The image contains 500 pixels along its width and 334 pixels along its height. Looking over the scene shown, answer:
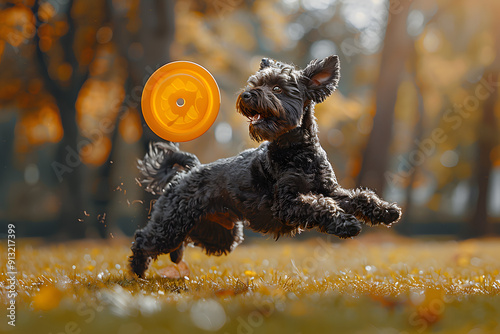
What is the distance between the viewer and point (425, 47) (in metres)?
16.3

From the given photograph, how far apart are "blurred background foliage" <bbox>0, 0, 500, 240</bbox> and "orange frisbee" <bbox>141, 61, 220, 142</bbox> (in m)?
5.09

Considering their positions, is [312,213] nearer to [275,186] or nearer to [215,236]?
[275,186]

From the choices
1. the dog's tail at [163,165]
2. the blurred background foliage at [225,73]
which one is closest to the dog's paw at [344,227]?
the dog's tail at [163,165]

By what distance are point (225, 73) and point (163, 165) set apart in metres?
10.2

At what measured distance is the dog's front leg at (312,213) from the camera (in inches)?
142

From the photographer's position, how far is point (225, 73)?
1519cm

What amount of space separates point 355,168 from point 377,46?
174 inches

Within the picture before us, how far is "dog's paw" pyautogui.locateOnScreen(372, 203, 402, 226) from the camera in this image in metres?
3.89

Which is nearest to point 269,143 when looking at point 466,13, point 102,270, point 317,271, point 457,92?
point 317,271

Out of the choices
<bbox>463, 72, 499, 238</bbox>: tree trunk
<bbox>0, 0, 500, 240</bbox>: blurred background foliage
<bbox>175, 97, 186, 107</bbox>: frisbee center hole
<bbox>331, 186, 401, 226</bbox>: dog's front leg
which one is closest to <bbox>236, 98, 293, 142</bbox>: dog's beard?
<bbox>331, 186, 401, 226</bbox>: dog's front leg

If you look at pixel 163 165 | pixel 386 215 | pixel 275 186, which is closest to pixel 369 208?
pixel 386 215

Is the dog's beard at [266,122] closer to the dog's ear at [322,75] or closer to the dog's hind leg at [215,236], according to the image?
the dog's ear at [322,75]

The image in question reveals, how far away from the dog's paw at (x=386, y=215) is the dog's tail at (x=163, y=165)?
213cm

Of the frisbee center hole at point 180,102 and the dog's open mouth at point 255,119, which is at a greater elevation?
the frisbee center hole at point 180,102
